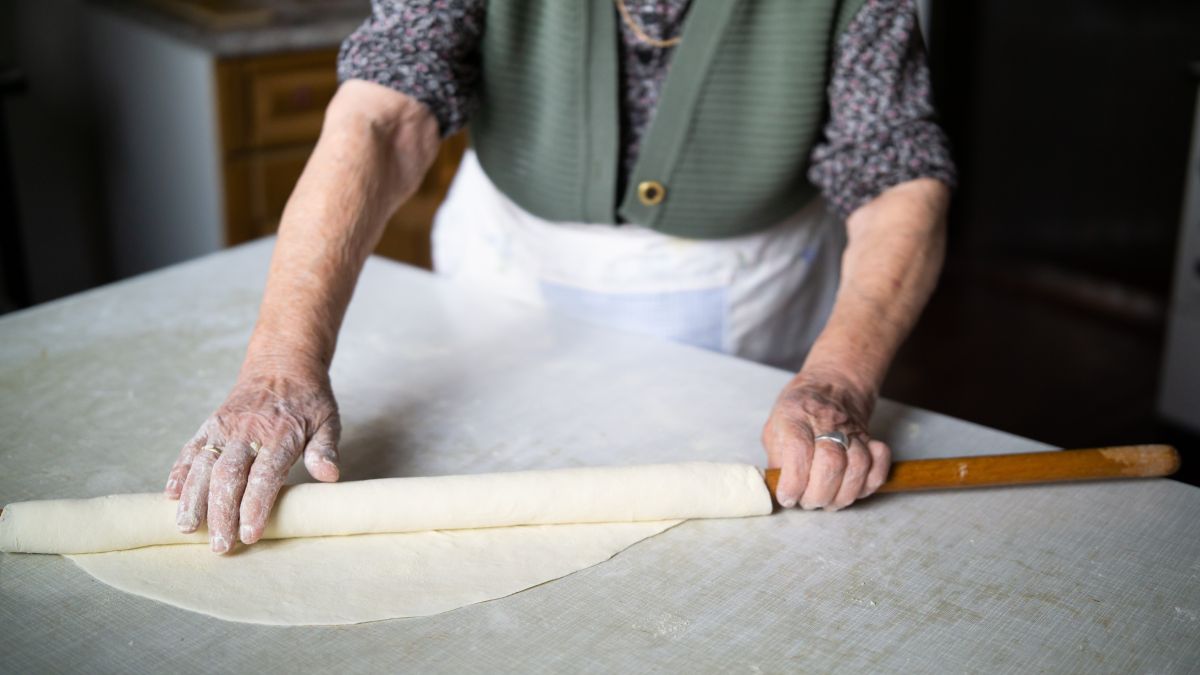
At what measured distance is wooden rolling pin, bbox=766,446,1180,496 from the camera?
1003mm

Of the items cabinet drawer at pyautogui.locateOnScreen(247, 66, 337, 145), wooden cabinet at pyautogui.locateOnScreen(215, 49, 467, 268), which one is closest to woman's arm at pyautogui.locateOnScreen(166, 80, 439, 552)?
wooden cabinet at pyautogui.locateOnScreen(215, 49, 467, 268)

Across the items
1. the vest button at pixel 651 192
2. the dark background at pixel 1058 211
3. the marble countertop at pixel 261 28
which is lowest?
the dark background at pixel 1058 211

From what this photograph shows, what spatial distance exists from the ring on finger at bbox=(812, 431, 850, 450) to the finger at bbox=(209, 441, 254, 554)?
491 mm

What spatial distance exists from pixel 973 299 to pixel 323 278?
267cm

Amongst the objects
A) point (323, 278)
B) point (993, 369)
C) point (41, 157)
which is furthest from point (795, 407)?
point (41, 157)

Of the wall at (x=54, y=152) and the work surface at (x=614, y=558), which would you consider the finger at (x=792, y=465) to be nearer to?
the work surface at (x=614, y=558)

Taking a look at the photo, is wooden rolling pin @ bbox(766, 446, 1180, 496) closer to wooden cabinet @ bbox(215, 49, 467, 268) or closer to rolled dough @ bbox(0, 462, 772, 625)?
rolled dough @ bbox(0, 462, 772, 625)

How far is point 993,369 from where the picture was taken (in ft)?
9.69

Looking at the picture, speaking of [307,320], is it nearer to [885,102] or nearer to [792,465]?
[792,465]

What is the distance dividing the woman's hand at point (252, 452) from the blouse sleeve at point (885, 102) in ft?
2.04

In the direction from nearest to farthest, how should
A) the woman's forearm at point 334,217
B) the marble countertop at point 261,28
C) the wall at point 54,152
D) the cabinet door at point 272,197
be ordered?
the woman's forearm at point 334,217 < the marble countertop at point 261,28 < the cabinet door at point 272,197 < the wall at point 54,152

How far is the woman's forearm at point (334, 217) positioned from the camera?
42.5 inches

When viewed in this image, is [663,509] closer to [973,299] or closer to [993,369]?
[993,369]

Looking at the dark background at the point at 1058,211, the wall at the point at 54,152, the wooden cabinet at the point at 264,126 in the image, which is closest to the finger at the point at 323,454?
the wooden cabinet at the point at 264,126
